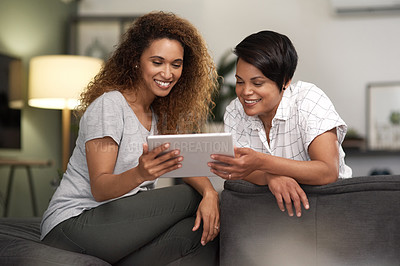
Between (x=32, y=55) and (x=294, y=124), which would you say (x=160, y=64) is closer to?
(x=294, y=124)

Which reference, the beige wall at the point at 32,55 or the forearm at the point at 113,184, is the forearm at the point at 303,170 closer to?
the forearm at the point at 113,184

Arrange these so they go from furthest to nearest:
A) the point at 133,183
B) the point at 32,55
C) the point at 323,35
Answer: the point at 323,35, the point at 32,55, the point at 133,183

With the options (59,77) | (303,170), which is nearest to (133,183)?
(303,170)

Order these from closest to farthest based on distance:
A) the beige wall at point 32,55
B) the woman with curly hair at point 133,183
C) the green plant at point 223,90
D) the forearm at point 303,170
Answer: the forearm at point 303,170 → the woman with curly hair at point 133,183 → the beige wall at point 32,55 → the green plant at point 223,90

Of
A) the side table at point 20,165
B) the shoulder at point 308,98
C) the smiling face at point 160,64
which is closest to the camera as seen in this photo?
the shoulder at point 308,98

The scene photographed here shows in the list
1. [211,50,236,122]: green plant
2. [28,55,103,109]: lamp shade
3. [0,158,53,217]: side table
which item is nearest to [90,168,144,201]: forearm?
[28,55,103,109]: lamp shade

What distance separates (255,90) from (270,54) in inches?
5.2

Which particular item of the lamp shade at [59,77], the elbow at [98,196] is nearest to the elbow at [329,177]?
the elbow at [98,196]

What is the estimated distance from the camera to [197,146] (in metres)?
1.10

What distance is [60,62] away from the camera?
3.04 metres

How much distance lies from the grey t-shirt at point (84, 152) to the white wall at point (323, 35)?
3516mm

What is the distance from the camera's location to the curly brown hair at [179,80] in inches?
61.0

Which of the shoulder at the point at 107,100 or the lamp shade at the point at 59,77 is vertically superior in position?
the lamp shade at the point at 59,77

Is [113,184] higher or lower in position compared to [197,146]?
lower
